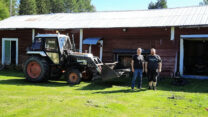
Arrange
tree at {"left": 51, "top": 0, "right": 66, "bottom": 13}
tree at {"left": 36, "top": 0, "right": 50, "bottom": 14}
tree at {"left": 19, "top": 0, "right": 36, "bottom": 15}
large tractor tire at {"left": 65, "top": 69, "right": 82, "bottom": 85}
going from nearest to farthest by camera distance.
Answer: large tractor tire at {"left": 65, "top": 69, "right": 82, "bottom": 85} < tree at {"left": 19, "top": 0, "right": 36, "bottom": 15} < tree at {"left": 36, "top": 0, "right": 50, "bottom": 14} < tree at {"left": 51, "top": 0, "right": 66, "bottom": 13}

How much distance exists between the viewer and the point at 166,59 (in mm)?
Result: 12695

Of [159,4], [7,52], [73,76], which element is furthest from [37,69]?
[159,4]

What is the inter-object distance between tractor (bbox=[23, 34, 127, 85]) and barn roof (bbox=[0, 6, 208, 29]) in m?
4.19

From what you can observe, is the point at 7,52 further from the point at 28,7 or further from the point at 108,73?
the point at 28,7

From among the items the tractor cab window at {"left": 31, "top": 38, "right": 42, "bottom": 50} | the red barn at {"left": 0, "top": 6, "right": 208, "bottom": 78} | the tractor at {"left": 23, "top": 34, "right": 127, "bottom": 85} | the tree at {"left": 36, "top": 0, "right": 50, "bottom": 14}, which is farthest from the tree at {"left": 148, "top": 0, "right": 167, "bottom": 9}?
the tractor cab window at {"left": 31, "top": 38, "right": 42, "bottom": 50}

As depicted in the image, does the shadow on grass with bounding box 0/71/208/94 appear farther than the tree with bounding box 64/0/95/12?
No

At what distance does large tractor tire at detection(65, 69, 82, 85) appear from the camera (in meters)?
9.70

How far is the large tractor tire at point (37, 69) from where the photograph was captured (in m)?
10.1

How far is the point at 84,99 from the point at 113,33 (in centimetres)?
788

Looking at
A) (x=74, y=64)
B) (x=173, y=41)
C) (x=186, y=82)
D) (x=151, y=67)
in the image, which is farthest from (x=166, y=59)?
(x=74, y=64)

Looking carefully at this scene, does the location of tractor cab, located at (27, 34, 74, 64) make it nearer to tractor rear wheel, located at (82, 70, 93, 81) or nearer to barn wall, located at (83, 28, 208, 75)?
tractor rear wheel, located at (82, 70, 93, 81)

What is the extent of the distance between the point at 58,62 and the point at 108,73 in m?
2.49

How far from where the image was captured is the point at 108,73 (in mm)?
9258

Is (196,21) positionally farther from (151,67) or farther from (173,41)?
(151,67)
